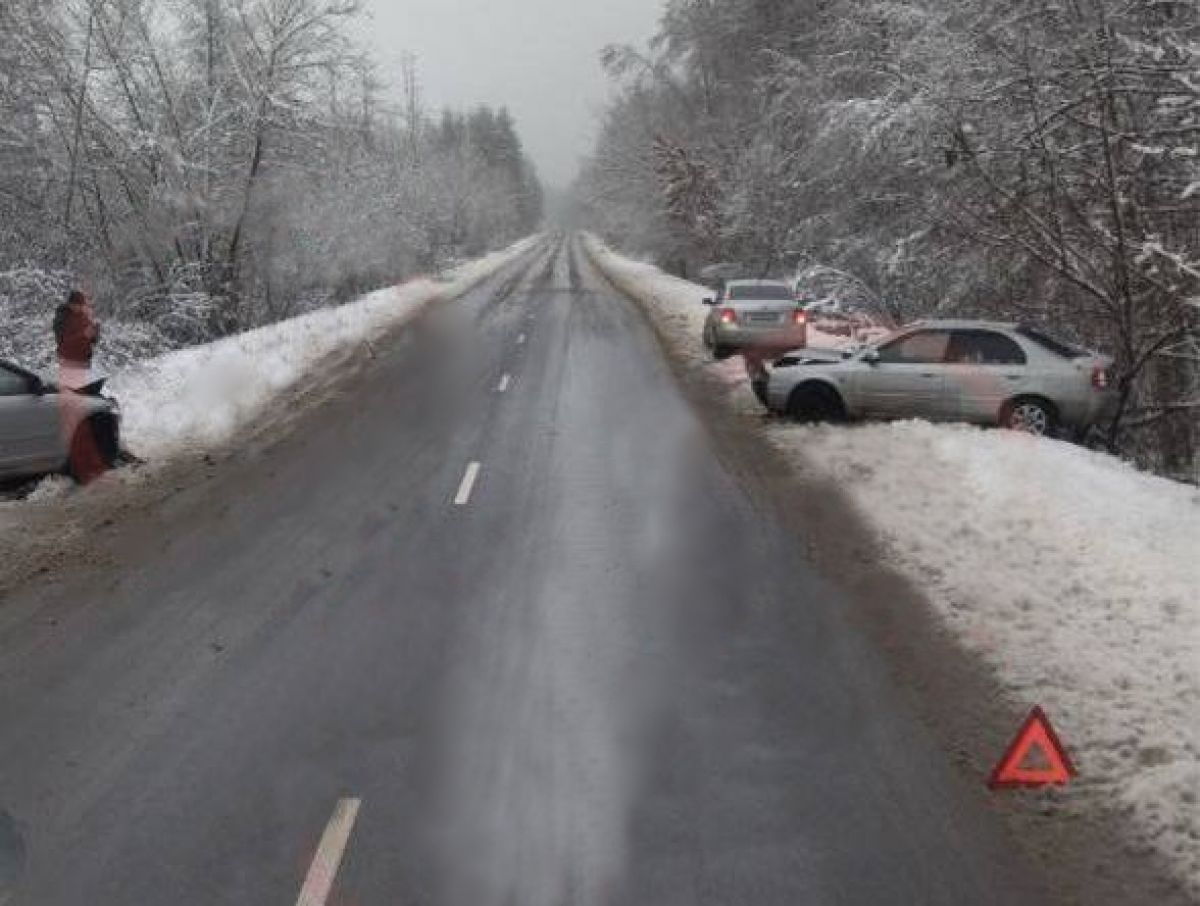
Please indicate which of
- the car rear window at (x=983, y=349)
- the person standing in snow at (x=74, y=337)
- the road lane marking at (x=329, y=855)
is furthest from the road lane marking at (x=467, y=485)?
the car rear window at (x=983, y=349)

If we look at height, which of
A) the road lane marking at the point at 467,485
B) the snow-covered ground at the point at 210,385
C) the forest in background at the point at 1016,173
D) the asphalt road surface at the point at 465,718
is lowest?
the snow-covered ground at the point at 210,385

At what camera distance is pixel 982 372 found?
45.8ft

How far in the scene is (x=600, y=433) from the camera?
15062mm

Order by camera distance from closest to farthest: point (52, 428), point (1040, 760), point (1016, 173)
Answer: point (1040, 760) → point (52, 428) → point (1016, 173)

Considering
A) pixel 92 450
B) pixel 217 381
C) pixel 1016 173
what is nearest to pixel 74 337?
pixel 92 450

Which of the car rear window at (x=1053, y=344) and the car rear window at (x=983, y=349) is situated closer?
the car rear window at (x=1053, y=344)

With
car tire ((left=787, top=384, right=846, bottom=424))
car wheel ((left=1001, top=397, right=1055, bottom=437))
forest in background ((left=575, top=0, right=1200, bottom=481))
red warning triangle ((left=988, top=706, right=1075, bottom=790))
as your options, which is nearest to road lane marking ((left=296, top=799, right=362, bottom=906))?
red warning triangle ((left=988, top=706, right=1075, bottom=790))

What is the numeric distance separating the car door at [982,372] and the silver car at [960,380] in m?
0.01

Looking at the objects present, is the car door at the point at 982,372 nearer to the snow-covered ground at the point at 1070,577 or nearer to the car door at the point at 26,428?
the snow-covered ground at the point at 1070,577

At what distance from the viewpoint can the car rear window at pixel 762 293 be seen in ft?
72.0

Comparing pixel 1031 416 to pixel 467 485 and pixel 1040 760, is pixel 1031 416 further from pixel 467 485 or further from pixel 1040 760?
pixel 1040 760

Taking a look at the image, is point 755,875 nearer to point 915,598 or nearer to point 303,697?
point 303,697

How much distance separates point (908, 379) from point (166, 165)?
17.9 meters

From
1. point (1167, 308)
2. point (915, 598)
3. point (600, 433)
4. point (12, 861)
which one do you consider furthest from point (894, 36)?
point (12, 861)
